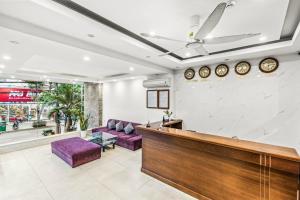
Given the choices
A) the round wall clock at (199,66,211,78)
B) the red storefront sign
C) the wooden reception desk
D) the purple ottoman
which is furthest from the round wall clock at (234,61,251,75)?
the red storefront sign

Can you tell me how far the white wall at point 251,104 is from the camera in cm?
353

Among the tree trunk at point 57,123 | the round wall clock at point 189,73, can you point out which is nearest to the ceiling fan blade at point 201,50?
the round wall clock at point 189,73

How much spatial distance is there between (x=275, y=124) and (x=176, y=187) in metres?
2.96

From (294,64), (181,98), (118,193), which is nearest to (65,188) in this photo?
(118,193)

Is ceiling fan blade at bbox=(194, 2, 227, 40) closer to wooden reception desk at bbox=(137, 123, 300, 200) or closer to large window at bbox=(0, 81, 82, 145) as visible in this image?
wooden reception desk at bbox=(137, 123, 300, 200)

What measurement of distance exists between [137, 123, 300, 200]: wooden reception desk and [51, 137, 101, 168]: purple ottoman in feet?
5.64

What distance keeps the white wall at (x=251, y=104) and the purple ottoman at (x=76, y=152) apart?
10.5 ft

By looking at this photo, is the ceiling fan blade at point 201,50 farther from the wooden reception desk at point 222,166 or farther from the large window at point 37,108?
the large window at point 37,108

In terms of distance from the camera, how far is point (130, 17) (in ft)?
7.52

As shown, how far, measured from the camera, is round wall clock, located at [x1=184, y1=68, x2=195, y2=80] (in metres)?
A: 5.09

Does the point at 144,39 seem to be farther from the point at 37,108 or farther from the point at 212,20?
the point at 37,108

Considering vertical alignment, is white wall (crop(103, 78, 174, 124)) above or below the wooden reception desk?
above

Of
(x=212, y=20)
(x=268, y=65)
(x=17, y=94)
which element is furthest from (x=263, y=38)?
(x=17, y=94)

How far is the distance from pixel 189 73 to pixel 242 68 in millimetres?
1600
